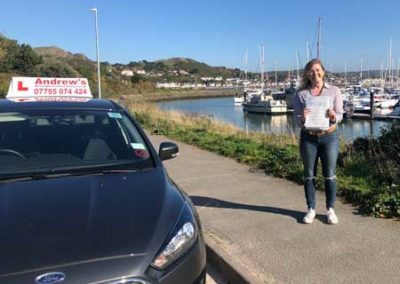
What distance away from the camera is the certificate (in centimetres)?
523

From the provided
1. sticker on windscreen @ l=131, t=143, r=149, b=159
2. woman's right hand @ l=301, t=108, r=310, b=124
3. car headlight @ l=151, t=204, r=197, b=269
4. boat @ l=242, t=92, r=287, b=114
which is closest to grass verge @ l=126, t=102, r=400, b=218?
woman's right hand @ l=301, t=108, r=310, b=124

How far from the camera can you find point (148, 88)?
123m

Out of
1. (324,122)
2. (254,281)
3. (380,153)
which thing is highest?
(324,122)

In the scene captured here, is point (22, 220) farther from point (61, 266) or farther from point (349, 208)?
point (349, 208)

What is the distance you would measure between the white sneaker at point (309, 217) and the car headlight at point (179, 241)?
2396mm

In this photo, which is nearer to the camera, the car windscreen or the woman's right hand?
the car windscreen

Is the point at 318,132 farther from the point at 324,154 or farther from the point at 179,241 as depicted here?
the point at 179,241

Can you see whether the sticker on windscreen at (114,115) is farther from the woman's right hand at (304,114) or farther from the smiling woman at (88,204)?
the woman's right hand at (304,114)

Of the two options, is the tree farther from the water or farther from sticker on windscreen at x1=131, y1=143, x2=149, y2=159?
sticker on windscreen at x1=131, y1=143, x2=149, y2=159

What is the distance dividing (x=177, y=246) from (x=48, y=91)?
6932 mm

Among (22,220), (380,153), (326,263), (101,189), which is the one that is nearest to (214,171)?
(380,153)

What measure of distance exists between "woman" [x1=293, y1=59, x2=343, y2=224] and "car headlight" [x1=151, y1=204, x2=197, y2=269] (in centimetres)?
235

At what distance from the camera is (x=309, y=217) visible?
552 cm

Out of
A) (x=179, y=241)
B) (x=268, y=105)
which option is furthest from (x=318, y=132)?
(x=268, y=105)
